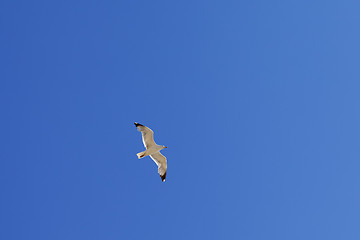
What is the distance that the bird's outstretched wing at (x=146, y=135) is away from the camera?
30.0 metres

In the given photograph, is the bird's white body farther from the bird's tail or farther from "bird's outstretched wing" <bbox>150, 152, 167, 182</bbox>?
"bird's outstretched wing" <bbox>150, 152, 167, 182</bbox>

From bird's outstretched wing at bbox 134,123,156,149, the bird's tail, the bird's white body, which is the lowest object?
the bird's tail

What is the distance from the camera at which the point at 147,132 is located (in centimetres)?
3016

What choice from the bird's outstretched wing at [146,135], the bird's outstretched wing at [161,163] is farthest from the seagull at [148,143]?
the bird's outstretched wing at [161,163]

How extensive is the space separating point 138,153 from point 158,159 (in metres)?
2.43

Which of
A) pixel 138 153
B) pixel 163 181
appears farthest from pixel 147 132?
pixel 163 181

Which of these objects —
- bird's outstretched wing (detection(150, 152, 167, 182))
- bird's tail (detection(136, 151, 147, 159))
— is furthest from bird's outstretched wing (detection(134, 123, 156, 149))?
bird's outstretched wing (detection(150, 152, 167, 182))

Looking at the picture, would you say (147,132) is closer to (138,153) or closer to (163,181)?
(138,153)

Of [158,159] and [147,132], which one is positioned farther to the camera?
[158,159]

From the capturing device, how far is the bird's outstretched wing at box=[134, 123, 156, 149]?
98.3ft

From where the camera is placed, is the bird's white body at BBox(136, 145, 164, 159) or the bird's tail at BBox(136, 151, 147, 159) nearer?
the bird's tail at BBox(136, 151, 147, 159)

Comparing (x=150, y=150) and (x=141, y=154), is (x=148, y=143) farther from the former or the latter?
(x=141, y=154)

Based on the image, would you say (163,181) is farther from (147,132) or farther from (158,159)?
(147,132)

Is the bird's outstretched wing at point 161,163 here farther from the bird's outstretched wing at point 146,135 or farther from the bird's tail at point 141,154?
the bird's outstretched wing at point 146,135
